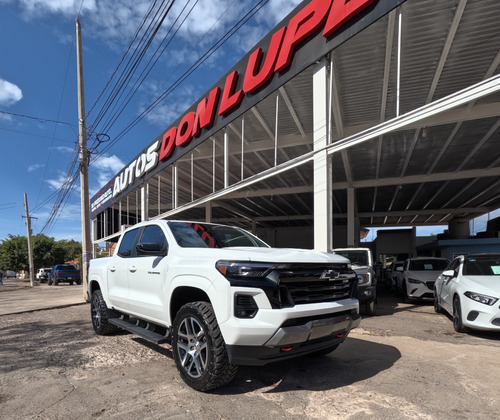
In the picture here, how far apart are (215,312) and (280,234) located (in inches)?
1258

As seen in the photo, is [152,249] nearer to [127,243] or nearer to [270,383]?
[127,243]

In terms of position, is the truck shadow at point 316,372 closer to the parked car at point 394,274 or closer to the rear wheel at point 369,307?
the rear wheel at point 369,307

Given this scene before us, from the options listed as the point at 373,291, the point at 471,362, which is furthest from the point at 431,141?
the point at 471,362

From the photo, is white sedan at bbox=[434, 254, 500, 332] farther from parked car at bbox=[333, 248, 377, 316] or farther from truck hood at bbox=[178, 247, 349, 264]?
truck hood at bbox=[178, 247, 349, 264]

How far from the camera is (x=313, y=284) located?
3795 millimetres

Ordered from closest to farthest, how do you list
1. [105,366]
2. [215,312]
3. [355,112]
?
[215,312] < [105,366] < [355,112]

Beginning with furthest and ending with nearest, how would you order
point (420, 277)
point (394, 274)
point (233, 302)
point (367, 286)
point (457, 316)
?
point (394, 274) → point (420, 277) → point (367, 286) → point (457, 316) → point (233, 302)

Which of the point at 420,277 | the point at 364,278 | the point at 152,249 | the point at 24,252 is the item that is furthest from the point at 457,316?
the point at 24,252

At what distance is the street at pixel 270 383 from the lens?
10.9 ft

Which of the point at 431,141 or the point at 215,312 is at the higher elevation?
the point at 431,141

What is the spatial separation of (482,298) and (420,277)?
533cm

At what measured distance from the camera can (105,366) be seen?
4.70 meters

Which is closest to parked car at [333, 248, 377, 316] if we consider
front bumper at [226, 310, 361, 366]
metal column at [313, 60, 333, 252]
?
metal column at [313, 60, 333, 252]

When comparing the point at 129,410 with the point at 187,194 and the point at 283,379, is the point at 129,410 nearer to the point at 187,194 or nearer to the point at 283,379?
the point at 283,379
